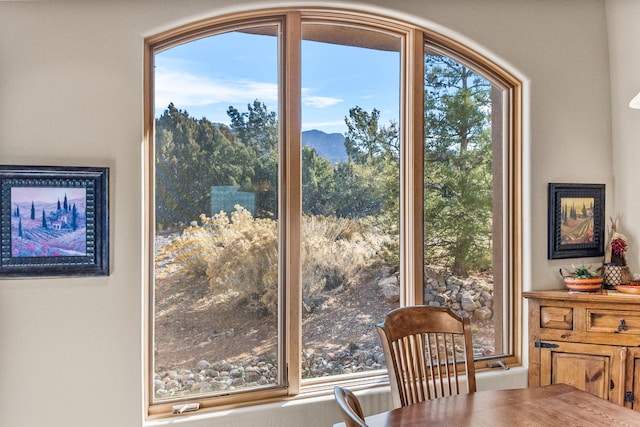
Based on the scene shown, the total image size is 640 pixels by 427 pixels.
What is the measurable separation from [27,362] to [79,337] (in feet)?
0.74

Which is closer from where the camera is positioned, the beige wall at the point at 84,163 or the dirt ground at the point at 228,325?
the beige wall at the point at 84,163

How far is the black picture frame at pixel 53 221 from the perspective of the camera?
213 cm

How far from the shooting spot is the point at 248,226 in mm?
2611

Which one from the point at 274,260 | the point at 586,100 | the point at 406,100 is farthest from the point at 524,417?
the point at 586,100

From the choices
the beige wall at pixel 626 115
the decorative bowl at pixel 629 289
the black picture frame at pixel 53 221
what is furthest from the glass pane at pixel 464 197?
the black picture frame at pixel 53 221

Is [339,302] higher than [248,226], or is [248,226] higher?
[248,226]

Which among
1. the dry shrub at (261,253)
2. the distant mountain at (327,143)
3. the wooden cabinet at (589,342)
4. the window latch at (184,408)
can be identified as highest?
the distant mountain at (327,143)

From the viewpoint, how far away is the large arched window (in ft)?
8.23

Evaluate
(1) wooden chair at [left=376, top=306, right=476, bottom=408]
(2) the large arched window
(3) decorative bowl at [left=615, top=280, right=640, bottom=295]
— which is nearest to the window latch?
(2) the large arched window

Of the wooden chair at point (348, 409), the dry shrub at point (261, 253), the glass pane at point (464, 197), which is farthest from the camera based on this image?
the glass pane at point (464, 197)

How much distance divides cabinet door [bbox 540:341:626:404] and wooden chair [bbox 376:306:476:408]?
0.94m

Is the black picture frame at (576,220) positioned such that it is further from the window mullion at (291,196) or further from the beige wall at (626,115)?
the window mullion at (291,196)

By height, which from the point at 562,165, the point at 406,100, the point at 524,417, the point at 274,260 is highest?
the point at 406,100

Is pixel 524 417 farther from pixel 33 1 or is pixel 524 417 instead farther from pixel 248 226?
pixel 33 1
